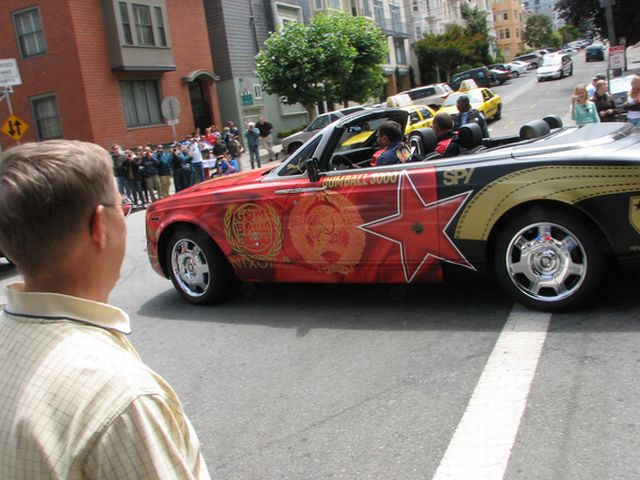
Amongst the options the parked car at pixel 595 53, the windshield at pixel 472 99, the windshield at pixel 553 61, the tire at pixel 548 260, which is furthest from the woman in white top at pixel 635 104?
the parked car at pixel 595 53

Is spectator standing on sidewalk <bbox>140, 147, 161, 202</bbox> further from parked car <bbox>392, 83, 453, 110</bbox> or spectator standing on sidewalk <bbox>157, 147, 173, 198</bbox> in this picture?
parked car <bbox>392, 83, 453, 110</bbox>

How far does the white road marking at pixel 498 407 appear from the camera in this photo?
313 cm

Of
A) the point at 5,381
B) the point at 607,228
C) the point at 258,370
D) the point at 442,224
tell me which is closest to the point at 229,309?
the point at 258,370

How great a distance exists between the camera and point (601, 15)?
115 feet

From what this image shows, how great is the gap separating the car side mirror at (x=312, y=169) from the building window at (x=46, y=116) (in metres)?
21.8

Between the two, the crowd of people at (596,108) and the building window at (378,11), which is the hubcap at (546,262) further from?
the building window at (378,11)

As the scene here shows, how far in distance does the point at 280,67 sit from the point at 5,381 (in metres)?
27.8

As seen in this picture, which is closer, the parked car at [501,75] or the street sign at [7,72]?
the street sign at [7,72]

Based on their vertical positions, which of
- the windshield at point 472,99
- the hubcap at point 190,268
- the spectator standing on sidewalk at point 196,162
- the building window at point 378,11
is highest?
the building window at point 378,11

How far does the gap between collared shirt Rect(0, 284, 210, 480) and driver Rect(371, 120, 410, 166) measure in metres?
4.74

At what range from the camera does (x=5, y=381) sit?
4.31ft

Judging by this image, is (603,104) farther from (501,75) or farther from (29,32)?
(501,75)

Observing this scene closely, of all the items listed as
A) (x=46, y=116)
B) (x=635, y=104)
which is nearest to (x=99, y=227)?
(x=635, y=104)

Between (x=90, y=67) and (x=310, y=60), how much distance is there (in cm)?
921
